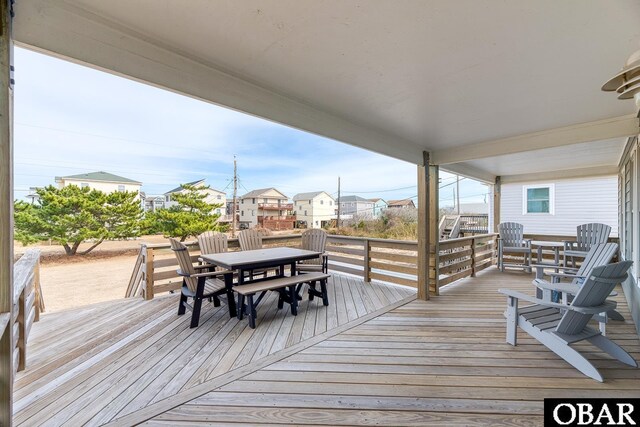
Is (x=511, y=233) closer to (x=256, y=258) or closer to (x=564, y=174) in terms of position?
(x=564, y=174)

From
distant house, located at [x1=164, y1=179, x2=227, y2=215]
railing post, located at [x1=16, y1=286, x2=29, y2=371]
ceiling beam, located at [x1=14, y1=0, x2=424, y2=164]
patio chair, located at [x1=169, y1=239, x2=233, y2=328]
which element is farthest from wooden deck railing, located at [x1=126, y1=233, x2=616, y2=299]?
distant house, located at [x1=164, y1=179, x2=227, y2=215]

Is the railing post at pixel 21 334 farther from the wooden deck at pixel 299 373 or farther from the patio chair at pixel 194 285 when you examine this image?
the patio chair at pixel 194 285

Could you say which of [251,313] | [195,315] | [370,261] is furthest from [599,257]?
[195,315]

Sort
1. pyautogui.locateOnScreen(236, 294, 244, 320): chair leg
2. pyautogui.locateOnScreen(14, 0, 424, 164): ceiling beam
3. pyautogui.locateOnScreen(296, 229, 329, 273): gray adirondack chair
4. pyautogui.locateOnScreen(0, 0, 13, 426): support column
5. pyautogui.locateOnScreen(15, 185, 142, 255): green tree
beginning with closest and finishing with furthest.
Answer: pyautogui.locateOnScreen(0, 0, 13, 426): support column → pyautogui.locateOnScreen(14, 0, 424, 164): ceiling beam → pyautogui.locateOnScreen(236, 294, 244, 320): chair leg → pyautogui.locateOnScreen(296, 229, 329, 273): gray adirondack chair → pyautogui.locateOnScreen(15, 185, 142, 255): green tree

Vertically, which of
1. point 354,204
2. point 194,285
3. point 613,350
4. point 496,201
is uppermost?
point 354,204

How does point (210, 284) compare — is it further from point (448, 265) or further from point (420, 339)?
point (448, 265)

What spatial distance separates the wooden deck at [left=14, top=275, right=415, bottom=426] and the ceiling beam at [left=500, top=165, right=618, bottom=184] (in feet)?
19.1

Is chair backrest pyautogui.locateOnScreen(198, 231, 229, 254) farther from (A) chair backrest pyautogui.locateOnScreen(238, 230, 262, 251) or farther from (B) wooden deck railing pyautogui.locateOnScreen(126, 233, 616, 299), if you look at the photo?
(A) chair backrest pyautogui.locateOnScreen(238, 230, 262, 251)

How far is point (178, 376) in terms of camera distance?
2.22m

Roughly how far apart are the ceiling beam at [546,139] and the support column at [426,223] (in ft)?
1.00

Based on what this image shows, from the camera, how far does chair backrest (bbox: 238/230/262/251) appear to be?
5016 millimetres

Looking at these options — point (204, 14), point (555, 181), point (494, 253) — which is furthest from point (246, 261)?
point (555, 181)

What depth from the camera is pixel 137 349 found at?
2.63m

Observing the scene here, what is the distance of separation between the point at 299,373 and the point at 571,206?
8295 mm
